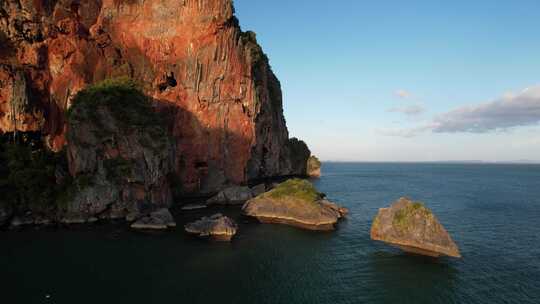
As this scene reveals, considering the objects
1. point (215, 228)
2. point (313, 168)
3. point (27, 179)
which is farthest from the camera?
point (313, 168)

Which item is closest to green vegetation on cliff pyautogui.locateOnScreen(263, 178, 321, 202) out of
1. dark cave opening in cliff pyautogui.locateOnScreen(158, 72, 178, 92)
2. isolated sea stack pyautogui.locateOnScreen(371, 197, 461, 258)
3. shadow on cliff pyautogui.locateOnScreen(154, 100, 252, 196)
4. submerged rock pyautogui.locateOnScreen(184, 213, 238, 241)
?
submerged rock pyautogui.locateOnScreen(184, 213, 238, 241)

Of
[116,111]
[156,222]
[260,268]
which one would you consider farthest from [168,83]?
[260,268]

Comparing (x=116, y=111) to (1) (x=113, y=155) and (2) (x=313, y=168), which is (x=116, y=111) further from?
(2) (x=313, y=168)

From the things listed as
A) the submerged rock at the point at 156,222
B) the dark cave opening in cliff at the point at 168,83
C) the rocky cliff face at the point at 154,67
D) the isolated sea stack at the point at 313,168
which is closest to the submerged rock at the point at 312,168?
the isolated sea stack at the point at 313,168

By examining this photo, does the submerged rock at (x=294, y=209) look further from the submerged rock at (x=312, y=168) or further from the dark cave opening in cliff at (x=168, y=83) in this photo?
the submerged rock at (x=312, y=168)

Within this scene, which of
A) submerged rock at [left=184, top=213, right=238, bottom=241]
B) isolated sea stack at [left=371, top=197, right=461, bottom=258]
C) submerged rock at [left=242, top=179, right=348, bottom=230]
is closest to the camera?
isolated sea stack at [left=371, top=197, right=461, bottom=258]

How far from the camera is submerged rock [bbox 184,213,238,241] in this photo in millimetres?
39594

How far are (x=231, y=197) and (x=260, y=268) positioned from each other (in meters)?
33.6

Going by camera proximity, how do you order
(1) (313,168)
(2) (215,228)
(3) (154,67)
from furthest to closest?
(1) (313,168) < (3) (154,67) < (2) (215,228)

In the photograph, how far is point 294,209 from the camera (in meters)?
49.3

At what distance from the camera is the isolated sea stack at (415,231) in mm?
34031

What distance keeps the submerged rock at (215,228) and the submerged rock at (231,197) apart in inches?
774

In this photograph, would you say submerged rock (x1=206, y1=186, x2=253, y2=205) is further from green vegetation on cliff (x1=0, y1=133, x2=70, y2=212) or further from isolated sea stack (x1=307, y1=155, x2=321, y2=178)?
isolated sea stack (x1=307, y1=155, x2=321, y2=178)

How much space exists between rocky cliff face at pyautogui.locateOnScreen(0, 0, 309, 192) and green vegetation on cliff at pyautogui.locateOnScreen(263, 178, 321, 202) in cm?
2098
